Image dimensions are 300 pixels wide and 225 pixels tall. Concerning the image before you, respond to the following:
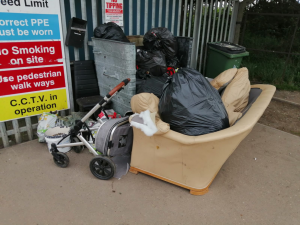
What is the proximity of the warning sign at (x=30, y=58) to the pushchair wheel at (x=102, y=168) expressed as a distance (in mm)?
1288

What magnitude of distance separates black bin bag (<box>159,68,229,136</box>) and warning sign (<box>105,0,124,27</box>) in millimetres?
2110

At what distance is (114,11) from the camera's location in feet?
13.3

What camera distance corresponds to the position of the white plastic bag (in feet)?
10.6

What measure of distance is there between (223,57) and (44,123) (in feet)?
11.8

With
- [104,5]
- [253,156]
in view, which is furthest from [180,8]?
[253,156]

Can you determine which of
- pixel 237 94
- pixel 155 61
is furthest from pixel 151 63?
pixel 237 94

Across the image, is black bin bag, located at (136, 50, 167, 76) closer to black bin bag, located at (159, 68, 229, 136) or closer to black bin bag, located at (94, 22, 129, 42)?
black bin bag, located at (94, 22, 129, 42)

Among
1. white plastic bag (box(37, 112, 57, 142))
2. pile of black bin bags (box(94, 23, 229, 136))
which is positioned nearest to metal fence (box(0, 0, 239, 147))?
white plastic bag (box(37, 112, 57, 142))

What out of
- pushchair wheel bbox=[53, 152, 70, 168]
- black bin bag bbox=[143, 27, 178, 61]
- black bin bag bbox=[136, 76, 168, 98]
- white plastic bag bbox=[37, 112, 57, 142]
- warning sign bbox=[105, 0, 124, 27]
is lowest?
pushchair wheel bbox=[53, 152, 70, 168]

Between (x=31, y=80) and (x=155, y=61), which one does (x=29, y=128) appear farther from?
(x=155, y=61)

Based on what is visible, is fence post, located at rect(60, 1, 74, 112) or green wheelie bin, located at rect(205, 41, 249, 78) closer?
fence post, located at rect(60, 1, 74, 112)

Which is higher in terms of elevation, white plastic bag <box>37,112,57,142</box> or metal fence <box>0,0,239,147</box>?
metal fence <box>0,0,239,147</box>

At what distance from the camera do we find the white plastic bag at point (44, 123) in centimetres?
324

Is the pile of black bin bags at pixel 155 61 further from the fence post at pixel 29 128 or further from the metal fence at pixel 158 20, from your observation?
the fence post at pixel 29 128
